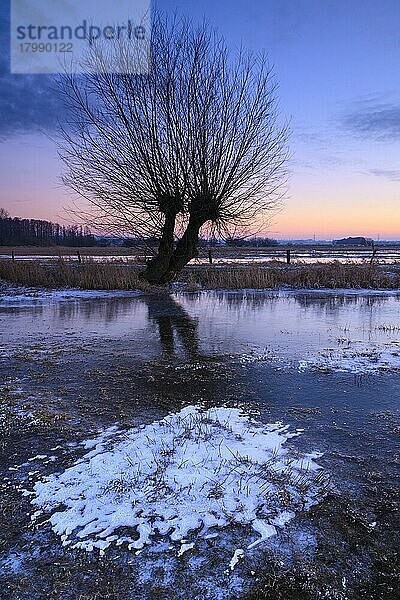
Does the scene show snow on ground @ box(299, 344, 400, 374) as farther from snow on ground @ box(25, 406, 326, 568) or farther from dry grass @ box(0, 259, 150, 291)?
dry grass @ box(0, 259, 150, 291)

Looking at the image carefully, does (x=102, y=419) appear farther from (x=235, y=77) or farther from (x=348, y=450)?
(x=235, y=77)

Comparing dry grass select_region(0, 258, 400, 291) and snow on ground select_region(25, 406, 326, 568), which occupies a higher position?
dry grass select_region(0, 258, 400, 291)

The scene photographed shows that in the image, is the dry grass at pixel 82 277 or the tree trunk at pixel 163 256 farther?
the dry grass at pixel 82 277

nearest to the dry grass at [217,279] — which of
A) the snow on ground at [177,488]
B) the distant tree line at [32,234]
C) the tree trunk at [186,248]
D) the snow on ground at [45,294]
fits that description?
the snow on ground at [45,294]

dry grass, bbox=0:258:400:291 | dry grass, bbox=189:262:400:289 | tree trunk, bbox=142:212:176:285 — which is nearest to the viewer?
tree trunk, bbox=142:212:176:285

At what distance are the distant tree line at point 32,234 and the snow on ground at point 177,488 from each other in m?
96.2

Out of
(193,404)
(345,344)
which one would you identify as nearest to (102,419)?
(193,404)

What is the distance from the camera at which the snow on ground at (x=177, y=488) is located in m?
3.12

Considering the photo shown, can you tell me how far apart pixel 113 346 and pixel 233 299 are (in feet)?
28.3

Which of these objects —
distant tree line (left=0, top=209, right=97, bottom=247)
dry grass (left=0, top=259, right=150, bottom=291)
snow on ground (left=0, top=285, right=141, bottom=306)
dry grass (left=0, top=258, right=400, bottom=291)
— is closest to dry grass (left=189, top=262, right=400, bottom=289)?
dry grass (left=0, top=258, right=400, bottom=291)

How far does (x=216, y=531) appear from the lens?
309 cm

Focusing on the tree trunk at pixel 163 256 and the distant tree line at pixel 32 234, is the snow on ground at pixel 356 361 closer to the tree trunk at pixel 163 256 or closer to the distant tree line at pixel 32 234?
the tree trunk at pixel 163 256

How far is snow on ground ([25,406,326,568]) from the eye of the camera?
10.2 feet

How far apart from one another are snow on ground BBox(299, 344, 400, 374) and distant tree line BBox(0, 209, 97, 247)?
93.1 metres
